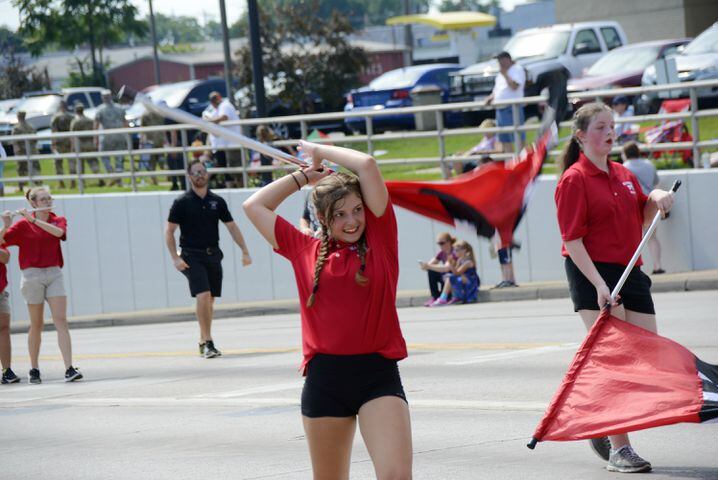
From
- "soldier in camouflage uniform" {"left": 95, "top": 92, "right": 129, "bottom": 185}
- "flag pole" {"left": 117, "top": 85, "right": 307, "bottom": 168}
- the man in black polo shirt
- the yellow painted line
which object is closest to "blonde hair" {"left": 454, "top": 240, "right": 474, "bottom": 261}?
the yellow painted line

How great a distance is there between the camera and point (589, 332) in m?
7.31

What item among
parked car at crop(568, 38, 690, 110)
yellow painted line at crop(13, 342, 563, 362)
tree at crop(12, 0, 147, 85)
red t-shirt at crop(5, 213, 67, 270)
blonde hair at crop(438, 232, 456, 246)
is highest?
tree at crop(12, 0, 147, 85)

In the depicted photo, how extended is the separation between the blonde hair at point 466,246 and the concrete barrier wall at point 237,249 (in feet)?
0.42

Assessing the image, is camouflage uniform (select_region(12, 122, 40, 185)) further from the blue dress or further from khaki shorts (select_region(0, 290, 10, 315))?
khaki shorts (select_region(0, 290, 10, 315))

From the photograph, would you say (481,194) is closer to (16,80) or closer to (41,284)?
(41,284)

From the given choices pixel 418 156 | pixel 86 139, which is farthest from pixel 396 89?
pixel 86 139

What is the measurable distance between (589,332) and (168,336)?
12.4 meters

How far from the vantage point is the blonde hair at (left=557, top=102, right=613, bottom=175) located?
749 centimetres

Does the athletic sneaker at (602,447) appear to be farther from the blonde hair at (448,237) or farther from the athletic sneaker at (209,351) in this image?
the blonde hair at (448,237)

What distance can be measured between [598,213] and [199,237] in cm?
829

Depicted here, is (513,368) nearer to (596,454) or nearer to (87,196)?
(596,454)

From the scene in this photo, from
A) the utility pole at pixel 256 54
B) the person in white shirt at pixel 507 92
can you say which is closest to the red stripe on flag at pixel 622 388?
the person in white shirt at pixel 507 92

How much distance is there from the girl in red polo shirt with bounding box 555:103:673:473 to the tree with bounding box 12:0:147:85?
51.2m

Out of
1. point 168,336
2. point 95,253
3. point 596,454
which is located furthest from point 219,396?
point 95,253
